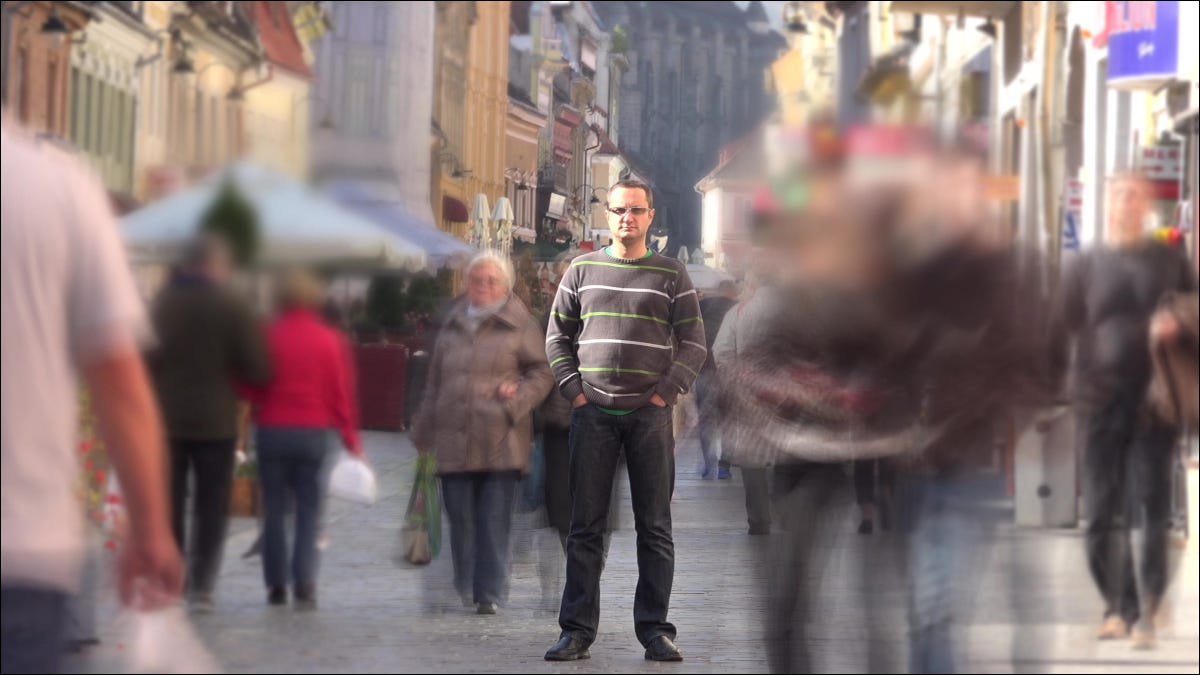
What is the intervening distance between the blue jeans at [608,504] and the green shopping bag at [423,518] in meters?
0.28

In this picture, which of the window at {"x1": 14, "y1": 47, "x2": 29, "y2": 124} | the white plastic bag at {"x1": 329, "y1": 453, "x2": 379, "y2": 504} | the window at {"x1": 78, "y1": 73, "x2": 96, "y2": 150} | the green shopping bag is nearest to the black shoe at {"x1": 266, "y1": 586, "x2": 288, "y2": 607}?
the white plastic bag at {"x1": 329, "y1": 453, "x2": 379, "y2": 504}

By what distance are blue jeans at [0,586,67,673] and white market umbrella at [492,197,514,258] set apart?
1.74 metres

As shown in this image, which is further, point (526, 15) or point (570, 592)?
point (570, 592)

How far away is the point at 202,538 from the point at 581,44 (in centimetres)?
99

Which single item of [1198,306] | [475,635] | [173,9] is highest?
[173,9]

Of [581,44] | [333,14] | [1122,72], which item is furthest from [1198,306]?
[333,14]

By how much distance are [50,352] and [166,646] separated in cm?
137

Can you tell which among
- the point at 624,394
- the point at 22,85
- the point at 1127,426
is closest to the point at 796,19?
the point at 22,85

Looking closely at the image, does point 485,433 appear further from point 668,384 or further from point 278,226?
point 278,226

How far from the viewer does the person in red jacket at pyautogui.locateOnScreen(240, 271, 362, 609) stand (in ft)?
10.8

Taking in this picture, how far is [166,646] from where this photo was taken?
3.21 m

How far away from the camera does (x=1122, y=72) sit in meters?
4.99

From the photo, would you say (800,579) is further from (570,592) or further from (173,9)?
(173,9)

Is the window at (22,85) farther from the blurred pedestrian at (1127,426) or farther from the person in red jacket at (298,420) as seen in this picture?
the blurred pedestrian at (1127,426)
